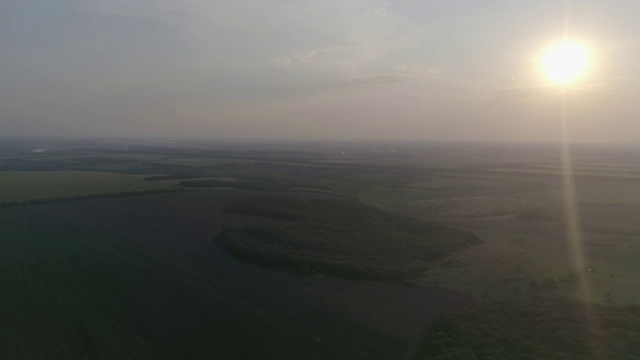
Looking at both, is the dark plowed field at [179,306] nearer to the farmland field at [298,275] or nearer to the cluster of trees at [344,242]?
the farmland field at [298,275]

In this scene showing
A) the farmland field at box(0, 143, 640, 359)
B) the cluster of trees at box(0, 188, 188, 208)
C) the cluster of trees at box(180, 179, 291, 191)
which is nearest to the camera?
the farmland field at box(0, 143, 640, 359)

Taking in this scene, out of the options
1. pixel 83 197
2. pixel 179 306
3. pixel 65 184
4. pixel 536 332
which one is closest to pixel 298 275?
pixel 179 306

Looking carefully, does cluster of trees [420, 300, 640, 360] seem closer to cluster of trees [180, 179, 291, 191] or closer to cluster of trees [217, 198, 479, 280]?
cluster of trees [217, 198, 479, 280]

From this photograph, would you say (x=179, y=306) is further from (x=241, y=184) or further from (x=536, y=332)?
(x=241, y=184)

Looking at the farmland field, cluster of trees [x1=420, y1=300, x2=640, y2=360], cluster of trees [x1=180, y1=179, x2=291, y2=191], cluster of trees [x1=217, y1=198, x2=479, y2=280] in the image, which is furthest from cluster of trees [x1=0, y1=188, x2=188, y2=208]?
cluster of trees [x1=420, y1=300, x2=640, y2=360]

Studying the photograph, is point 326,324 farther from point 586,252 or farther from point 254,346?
point 586,252

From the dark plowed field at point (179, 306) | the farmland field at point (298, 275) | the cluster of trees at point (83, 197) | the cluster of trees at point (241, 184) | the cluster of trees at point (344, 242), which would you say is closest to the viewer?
the dark plowed field at point (179, 306)

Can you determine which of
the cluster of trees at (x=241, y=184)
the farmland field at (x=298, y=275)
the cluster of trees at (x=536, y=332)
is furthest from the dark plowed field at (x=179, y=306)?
the cluster of trees at (x=241, y=184)

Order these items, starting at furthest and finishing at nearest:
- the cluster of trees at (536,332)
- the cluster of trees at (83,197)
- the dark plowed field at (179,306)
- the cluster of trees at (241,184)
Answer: the cluster of trees at (241,184), the cluster of trees at (83,197), the dark plowed field at (179,306), the cluster of trees at (536,332)
